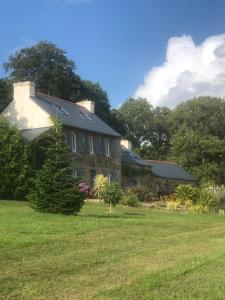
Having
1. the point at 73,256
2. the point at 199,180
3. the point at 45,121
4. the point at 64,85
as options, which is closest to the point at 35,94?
the point at 45,121

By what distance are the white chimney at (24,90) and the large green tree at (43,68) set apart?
1514 centimetres

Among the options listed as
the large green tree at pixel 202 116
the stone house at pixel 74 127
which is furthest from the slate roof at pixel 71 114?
the large green tree at pixel 202 116

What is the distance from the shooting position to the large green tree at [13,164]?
34531 millimetres

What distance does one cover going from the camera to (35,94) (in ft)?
147

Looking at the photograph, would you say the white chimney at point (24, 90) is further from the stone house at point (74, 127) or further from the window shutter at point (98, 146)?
the window shutter at point (98, 146)

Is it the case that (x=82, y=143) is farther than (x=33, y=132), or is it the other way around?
(x=82, y=143)

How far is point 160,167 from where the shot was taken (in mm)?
59531

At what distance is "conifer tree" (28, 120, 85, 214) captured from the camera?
2066 cm

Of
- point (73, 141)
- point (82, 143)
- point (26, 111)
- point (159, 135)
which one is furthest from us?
point (159, 135)

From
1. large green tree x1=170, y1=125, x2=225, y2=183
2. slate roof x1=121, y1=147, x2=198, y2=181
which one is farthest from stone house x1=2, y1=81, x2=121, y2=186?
large green tree x1=170, y1=125, x2=225, y2=183

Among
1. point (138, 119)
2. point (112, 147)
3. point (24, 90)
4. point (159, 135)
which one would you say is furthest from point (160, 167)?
point (159, 135)

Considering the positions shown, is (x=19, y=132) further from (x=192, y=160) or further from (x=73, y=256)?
(x=192, y=160)

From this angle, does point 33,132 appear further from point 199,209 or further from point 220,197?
point 199,209

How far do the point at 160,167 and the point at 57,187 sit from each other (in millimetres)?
39266
